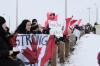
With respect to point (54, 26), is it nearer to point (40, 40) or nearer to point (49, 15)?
point (49, 15)

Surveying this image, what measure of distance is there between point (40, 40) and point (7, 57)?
224 centimetres

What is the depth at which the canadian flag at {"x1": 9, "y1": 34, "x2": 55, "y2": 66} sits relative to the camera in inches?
350

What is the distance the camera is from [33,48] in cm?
907

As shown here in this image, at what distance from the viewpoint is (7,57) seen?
23.4ft

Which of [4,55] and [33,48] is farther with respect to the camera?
[33,48]

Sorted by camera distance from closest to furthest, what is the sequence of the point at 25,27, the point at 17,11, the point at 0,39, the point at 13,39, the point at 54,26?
1. the point at 0,39
2. the point at 13,39
3. the point at 25,27
4. the point at 54,26
5. the point at 17,11

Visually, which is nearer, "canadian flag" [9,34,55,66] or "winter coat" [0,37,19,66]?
"winter coat" [0,37,19,66]

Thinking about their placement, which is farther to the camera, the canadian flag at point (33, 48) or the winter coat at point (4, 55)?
the canadian flag at point (33, 48)

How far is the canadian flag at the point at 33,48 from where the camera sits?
8883 mm

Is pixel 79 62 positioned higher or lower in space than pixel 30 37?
lower

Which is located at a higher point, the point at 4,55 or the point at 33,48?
the point at 4,55

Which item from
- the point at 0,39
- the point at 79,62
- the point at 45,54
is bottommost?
the point at 79,62

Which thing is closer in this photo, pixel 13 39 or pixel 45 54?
pixel 13 39

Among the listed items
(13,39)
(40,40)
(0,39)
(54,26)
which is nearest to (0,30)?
(0,39)
